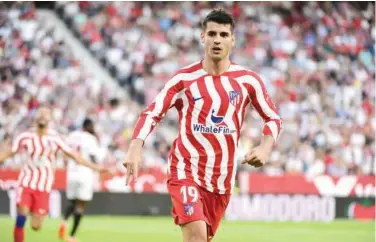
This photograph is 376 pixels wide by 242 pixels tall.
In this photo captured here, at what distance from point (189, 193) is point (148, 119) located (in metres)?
0.75

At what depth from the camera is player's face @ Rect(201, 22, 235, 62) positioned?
803 cm

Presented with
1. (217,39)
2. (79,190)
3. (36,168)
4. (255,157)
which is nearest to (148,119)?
(217,39)

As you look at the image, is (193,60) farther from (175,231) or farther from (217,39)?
(217,39)

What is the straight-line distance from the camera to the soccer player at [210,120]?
8.09 metres

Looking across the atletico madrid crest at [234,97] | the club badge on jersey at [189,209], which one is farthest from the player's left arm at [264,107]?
the club badge on jersey at [189,209]

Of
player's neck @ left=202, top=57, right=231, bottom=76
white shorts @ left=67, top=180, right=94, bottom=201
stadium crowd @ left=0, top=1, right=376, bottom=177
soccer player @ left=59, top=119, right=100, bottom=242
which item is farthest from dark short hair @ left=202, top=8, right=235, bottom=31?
stadium crowd @ left=0, top=1, right=376, bottom=177

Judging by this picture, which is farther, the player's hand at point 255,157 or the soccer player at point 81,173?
the soccer player at point 81,173

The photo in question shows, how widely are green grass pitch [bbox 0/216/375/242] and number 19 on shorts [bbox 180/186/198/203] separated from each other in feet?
25.5

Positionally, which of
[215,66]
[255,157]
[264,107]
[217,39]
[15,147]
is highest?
[217,39]

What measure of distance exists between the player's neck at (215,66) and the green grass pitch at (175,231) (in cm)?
795

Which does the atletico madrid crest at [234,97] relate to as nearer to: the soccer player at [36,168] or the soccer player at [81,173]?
the soccer player at [36,168]

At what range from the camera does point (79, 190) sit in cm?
1752

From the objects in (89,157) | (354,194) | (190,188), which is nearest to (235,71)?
(190,188)

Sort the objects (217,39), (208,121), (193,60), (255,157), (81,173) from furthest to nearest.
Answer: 1. (193,60)
2. (81,173)
3. (208,121)
4. (217,39)
5. (255,157)
